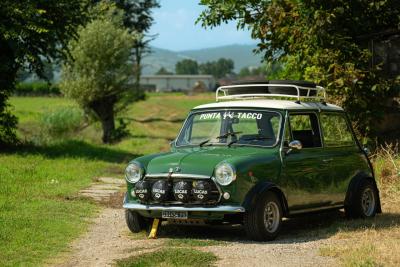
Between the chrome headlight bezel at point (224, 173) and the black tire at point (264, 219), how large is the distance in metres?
0.46

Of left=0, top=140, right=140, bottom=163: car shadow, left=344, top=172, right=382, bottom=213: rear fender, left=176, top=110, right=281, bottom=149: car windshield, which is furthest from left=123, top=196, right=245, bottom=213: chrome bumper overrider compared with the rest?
left=0, top=140, right=140, bottom=163: car shadow

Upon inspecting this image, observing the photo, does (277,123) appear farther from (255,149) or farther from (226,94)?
(226,94)

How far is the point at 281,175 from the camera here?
34.4ft

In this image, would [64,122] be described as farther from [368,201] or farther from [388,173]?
[368,201]

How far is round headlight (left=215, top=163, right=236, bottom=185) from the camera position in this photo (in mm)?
9797

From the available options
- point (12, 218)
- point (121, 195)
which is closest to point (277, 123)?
point (12, 218)

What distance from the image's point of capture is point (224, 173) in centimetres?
984

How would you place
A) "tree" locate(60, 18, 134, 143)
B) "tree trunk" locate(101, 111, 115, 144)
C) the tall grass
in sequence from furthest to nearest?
"tree trunk" locate(101, 111, 115, 144) → "tree" locate(60, 18, 134, 143) → the tall grass

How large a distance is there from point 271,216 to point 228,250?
112cm

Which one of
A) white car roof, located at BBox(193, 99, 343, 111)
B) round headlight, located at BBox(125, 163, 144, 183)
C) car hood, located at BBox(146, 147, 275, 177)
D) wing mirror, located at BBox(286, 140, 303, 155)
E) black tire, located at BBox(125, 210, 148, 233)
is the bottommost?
black tire, located at BBox(125, 210, 148, 233)

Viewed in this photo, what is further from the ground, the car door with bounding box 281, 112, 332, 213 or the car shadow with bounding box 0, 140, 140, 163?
the car door with bounding box 281, 112, 332, 213

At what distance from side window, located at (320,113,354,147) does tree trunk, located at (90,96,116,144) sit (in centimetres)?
2224

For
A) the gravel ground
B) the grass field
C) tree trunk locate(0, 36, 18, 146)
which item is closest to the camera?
the gravel ground

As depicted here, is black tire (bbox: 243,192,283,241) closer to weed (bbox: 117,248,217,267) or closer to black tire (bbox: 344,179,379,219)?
weed (bbox: 117,248,217,267)
